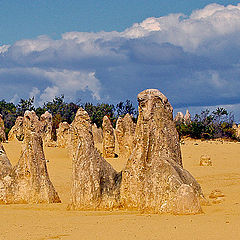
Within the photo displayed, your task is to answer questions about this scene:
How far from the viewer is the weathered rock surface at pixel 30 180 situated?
43.8 feet

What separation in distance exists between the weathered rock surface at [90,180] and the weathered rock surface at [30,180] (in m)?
1.81

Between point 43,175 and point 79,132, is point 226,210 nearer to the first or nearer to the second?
point 79,132

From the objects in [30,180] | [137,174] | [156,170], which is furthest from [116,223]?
[30,180]

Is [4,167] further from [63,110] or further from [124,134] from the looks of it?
[63,110]

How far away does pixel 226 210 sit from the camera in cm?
1044

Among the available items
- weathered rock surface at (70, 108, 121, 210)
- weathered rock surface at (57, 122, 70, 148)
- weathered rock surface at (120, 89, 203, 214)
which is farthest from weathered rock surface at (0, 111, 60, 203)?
weathered rock surface at (57, 122, 70, 148)

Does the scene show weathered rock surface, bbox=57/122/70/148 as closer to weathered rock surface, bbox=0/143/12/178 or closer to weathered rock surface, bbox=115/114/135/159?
weathered rock surface, bbox=115/114/135/159

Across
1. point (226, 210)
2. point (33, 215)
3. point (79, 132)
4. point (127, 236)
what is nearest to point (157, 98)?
point (79, 132)

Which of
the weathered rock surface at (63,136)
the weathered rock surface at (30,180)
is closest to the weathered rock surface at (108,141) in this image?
the weathered rock surface at (63,136)

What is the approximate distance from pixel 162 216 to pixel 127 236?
1.69 meters

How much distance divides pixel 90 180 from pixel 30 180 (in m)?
2.49

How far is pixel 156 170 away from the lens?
10445 millimetres

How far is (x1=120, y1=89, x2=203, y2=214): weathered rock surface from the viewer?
987 centimetres

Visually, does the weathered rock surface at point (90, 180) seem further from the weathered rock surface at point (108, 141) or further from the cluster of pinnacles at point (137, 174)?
the weathered rock surface at point (108, 141)
